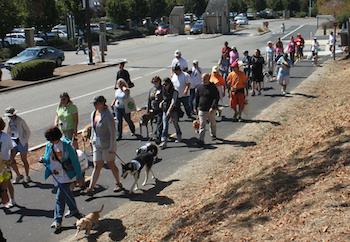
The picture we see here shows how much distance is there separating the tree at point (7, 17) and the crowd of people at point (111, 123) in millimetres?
26278

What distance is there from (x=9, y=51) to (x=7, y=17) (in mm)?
2639

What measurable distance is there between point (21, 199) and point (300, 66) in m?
21.2

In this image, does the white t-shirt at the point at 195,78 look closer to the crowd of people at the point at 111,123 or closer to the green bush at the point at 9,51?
the crowd of people at the point at 111,123

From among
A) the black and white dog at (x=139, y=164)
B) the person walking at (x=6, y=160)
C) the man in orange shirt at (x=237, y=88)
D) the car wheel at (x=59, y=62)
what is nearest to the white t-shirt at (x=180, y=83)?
the man in orange shirt at (x=237, y=88)

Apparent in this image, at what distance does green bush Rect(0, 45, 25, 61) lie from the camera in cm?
3972

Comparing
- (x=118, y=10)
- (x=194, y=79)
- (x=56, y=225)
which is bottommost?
(x=56, y=225)

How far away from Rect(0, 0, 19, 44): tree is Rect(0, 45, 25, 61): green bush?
1.27m

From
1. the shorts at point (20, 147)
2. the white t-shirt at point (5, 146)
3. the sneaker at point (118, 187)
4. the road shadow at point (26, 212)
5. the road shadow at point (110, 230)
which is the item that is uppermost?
the white t-shirt at point (5, 146)

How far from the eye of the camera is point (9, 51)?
134 feet

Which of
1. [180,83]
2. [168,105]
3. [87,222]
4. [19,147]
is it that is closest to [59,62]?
[180,83]

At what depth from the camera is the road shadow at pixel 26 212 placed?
334 inches

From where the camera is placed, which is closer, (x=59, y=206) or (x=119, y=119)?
(x=59, y=206)

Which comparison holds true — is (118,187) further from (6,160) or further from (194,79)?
(194,79)

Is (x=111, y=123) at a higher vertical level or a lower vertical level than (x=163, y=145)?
higher
